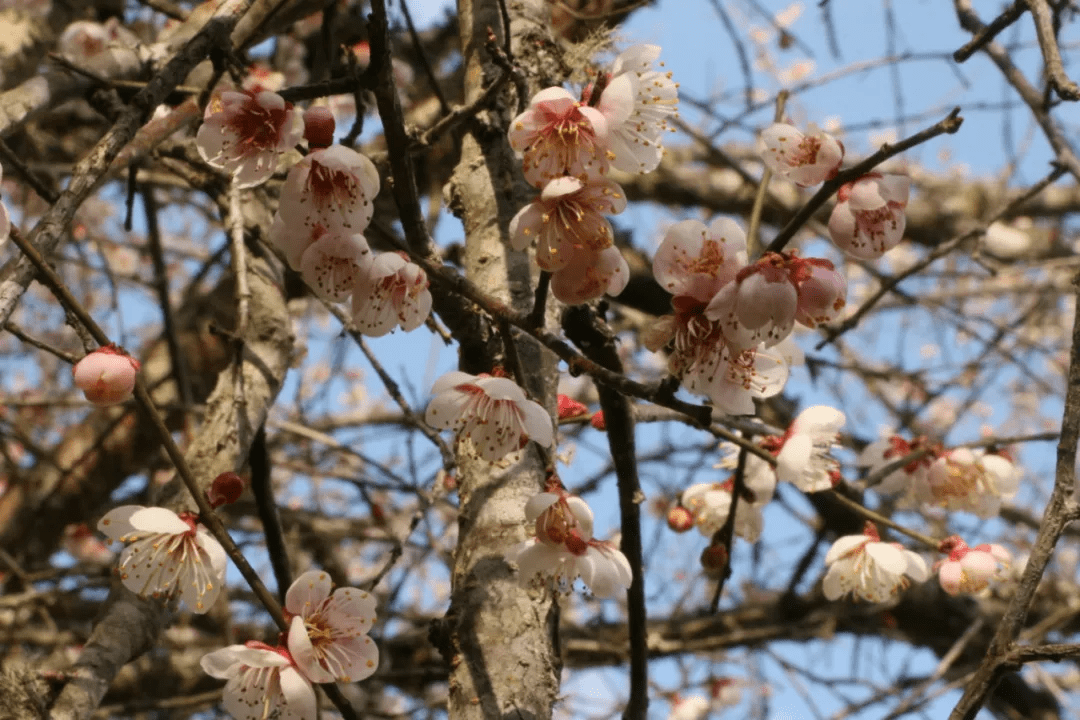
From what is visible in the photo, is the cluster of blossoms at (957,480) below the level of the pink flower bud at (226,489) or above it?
above

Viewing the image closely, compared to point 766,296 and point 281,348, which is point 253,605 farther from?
point 766,296

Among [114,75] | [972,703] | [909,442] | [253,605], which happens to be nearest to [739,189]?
[909,442]

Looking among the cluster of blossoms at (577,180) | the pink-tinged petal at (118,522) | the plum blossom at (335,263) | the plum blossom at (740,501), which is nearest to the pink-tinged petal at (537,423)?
the cluster of blossoms at (577,180)

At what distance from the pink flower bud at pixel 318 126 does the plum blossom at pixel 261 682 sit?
62 cm

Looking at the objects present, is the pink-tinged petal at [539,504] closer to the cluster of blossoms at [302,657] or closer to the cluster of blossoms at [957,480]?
the cluster of blossoms at [302,657]

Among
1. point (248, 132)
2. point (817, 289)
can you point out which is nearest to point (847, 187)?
point (817, 289)

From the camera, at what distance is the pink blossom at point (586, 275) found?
118cm

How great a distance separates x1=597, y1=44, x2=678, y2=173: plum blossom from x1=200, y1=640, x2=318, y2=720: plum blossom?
0.74 m

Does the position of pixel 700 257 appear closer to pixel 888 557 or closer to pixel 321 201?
pixel 321 201

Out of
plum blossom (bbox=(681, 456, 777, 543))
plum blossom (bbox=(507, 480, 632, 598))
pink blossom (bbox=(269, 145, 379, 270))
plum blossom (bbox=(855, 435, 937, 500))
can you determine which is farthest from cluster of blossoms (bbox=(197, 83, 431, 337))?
plum blossom (bbox=(855, 435, 937, 500))

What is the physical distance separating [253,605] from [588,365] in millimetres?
2842

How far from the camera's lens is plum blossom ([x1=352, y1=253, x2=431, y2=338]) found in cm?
129

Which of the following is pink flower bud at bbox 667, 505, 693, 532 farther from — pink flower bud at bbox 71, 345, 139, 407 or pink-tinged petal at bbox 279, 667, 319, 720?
pink flower bud at bbox 71, 345, 139, 407

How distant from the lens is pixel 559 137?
3.94ft
